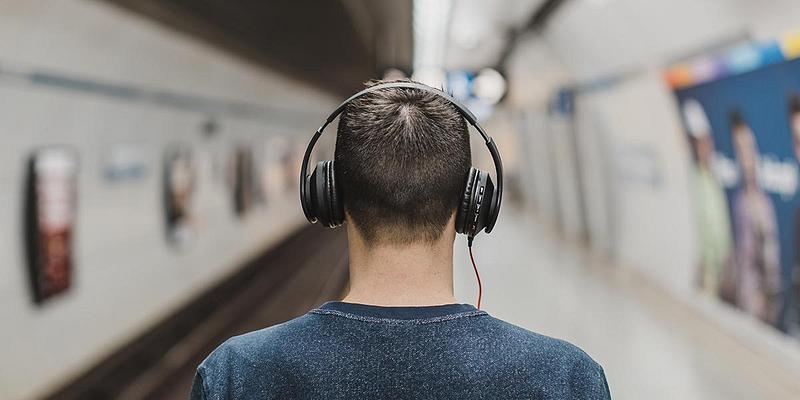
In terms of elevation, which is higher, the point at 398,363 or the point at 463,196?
the point at 463,196

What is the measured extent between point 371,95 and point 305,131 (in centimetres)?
1543

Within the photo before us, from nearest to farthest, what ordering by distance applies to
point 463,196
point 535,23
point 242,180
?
point 463,196
point 242,180
point 535,23

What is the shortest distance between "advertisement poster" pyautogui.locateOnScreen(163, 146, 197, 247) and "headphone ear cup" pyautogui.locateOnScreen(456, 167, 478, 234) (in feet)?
20.8

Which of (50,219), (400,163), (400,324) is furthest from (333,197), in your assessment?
(50,219)

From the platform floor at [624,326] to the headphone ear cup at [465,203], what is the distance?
272 cm

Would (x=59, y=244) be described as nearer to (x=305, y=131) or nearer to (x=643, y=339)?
(x=643, y=339)

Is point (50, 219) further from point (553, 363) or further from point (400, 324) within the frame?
point (553, 363)

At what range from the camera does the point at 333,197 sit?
116cm

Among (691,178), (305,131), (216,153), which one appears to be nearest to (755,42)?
(691,178)

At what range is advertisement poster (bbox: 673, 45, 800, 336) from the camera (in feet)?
15.4

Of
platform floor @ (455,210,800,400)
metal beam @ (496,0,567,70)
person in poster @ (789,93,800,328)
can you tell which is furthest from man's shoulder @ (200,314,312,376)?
metal beam @ (496,0,567,70)

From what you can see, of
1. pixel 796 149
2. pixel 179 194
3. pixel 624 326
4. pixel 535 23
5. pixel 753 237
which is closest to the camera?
pixel 796 149

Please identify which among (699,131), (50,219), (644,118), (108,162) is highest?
(644,118)

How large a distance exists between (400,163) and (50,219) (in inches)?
162
